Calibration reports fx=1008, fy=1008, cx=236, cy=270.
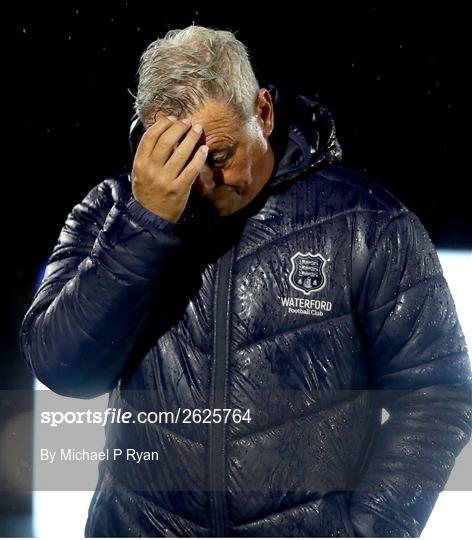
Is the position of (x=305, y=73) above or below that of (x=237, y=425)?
above

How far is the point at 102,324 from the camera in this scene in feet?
2.96

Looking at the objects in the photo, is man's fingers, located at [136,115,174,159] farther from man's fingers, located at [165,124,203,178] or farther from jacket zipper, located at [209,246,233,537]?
jacket zipper, located at [209,246,233,537]

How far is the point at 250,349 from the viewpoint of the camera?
0.95 m

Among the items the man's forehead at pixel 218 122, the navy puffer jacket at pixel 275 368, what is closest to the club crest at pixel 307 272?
the navy puffer jacket at pixel 275 368

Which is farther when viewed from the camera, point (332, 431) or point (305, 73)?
point (305, 73)

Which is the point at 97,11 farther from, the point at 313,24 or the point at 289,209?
the point at 289,209

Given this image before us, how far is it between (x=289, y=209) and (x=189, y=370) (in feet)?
0.62

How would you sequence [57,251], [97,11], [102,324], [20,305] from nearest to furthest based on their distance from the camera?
1. [102,324]
2. [57,251]
3. [97,11]
4. [20,305]

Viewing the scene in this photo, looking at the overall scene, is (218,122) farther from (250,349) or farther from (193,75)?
(250,349)

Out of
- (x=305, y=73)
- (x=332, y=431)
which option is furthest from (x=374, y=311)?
(x=305, y=73)

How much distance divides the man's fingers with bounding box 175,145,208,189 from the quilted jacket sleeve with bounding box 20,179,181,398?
0.04 m

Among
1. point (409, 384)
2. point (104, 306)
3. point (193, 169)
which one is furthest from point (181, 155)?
point (409, 384)

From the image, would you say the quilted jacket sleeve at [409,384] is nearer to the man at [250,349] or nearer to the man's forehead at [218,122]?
the man at [250,349]

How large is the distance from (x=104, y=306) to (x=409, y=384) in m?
0.29
